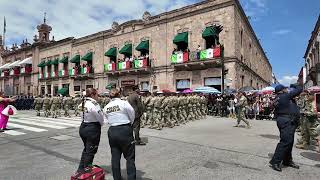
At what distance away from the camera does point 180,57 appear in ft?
80.3

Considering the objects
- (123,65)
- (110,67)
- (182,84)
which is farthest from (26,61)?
(182,84)

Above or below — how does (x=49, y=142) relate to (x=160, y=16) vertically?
below

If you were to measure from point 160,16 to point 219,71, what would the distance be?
8228 mm

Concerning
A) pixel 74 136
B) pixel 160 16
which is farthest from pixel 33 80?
pixel 74 136

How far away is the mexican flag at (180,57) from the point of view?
24117mm

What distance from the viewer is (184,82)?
82.7 feet

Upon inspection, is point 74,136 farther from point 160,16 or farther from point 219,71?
point 160,16

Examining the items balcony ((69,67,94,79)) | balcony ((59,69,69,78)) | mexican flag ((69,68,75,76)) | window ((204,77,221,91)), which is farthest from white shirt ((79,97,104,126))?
balcony ((59,69,69,78))

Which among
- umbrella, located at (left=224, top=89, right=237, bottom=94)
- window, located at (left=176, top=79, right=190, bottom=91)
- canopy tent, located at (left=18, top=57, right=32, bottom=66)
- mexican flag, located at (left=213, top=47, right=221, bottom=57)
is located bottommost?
umbrella, located at (left=224, top=89, right=237, bottom=94)

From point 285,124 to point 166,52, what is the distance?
2054cm

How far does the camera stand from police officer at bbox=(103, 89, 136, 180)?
4.66m

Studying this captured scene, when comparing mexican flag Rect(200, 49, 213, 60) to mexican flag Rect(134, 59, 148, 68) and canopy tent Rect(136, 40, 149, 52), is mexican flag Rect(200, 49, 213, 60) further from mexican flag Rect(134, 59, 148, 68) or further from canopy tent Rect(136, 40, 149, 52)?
canopy tent Rect(136, 40, 149, 52)

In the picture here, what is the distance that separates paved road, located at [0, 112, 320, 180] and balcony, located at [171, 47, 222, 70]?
39.7ft

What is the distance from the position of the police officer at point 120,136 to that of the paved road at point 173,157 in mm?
1064
